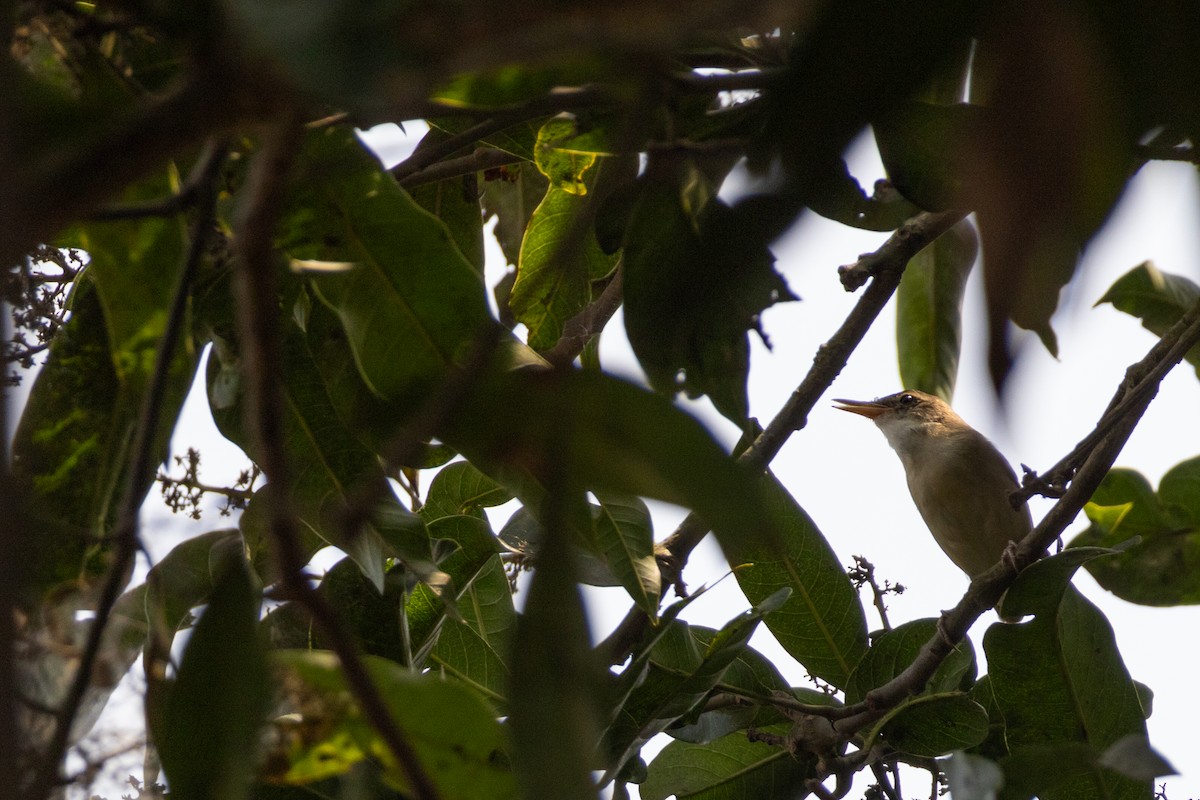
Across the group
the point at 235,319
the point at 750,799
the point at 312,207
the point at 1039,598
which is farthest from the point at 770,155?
the point at 750,799

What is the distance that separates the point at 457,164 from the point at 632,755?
3.74 feet

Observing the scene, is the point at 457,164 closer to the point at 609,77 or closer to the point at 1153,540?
the point at 609,77

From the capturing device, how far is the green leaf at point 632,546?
1.56m

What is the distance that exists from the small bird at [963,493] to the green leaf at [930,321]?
1.77 m

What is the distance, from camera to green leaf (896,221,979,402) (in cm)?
266

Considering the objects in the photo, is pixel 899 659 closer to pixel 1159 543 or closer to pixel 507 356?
pixel 1159 543

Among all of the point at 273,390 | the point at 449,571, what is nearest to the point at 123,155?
the point at 273,390

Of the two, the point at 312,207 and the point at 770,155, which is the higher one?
the point at 312,207

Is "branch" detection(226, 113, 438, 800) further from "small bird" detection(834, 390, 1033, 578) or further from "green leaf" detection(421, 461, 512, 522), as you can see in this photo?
"small bird" detection(834, 390, 1033, 578)

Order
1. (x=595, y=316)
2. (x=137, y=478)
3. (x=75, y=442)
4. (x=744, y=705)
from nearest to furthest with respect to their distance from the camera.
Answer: (x=137, y=478)
(x=75, y=442)
(x=744, y=705)
(x=595, y=316)

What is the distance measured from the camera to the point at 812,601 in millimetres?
2348

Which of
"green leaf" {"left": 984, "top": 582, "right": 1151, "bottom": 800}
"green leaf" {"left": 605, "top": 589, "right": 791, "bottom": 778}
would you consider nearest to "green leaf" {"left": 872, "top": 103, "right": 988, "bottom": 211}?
"green leaf" {"left": 605, "top": 589, "right": 791, "bottom": 778}

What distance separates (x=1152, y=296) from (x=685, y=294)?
2180 millimetres

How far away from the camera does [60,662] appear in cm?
104
